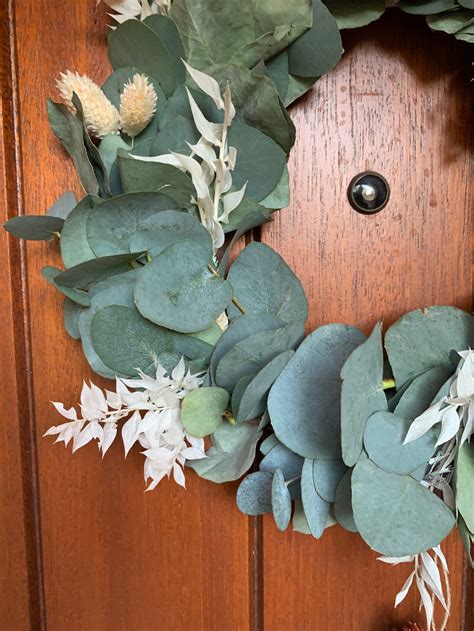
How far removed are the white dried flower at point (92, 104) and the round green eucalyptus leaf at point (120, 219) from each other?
61mm

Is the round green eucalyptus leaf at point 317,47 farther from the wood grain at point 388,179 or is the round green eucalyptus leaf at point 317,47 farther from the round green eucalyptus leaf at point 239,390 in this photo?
the round green eucalyptus leaf at point 239,390

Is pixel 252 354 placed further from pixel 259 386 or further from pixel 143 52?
pixel 143 52

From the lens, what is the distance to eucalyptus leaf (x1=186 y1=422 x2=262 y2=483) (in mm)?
356

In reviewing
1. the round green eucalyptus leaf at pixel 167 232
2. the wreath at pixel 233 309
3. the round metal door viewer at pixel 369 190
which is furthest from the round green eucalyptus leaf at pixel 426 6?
the round green eucalyptus leaf at pixel 167 232

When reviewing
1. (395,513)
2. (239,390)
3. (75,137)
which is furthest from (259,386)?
(75,137)

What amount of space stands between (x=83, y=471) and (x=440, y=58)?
487 millimetres

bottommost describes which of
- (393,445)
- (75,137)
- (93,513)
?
(93,513)

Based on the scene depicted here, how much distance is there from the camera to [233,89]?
34 cm

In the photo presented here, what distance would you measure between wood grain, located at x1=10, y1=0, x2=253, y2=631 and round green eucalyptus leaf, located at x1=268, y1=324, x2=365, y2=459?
15 cm

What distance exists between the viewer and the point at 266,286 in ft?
1.16

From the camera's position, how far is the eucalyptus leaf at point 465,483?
0.31 meters

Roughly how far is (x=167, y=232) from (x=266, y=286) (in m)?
0.08

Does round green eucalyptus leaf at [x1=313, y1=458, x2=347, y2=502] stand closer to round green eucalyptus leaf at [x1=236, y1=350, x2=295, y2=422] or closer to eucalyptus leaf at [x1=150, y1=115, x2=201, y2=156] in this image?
round green eucalyptus leaf at [x1=236, y1=350, x2=295, y2=422]

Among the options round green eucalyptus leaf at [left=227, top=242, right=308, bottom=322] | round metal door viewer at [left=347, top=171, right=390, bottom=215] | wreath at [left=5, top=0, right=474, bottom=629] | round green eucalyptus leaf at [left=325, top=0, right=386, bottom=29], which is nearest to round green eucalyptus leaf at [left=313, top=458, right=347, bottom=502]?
wreath at [left=5, top=0, right=474, bottom=629]
